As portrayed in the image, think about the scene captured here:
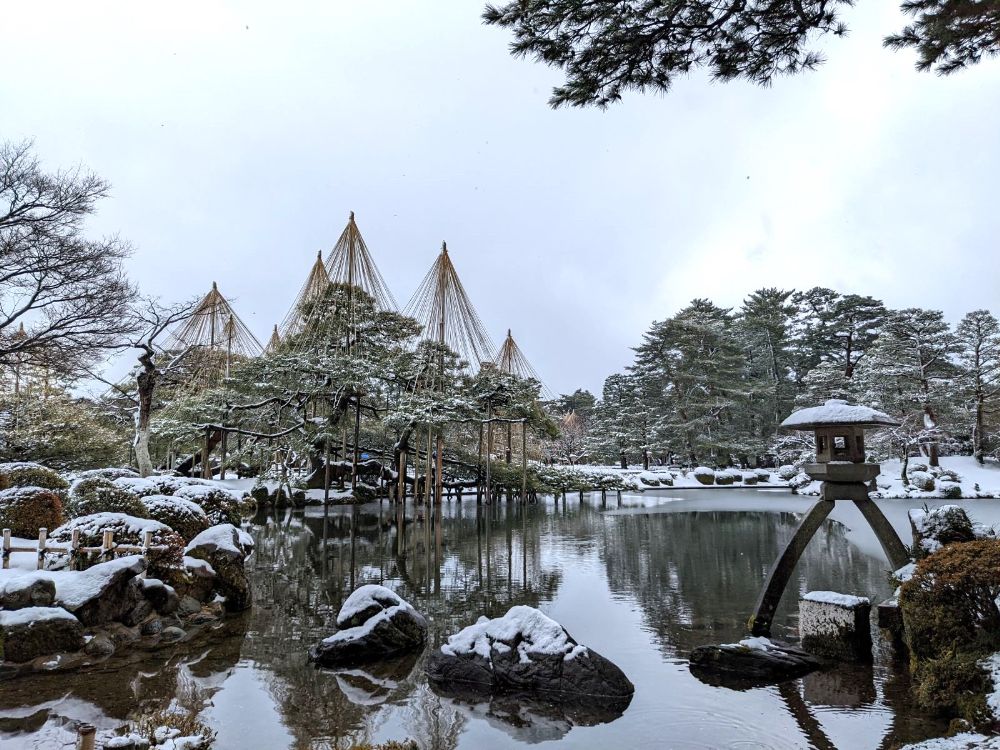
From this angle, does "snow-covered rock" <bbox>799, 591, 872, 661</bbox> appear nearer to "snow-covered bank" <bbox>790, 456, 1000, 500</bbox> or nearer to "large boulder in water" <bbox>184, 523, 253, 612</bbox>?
"large boulder in water" <bbox>184, 523, 253, 612</bbox>

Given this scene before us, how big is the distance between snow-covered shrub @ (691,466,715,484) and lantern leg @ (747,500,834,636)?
26271mm

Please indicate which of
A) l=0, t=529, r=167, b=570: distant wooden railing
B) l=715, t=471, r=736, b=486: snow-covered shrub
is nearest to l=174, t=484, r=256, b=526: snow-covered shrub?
l=0, t=529, r=167, b=570: distant wooden railing

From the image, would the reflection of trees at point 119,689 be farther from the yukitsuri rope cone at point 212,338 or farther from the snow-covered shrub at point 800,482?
the snow-covered shrub at point 800,482

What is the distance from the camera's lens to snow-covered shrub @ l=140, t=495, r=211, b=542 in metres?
8.72

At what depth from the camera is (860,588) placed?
334 inches

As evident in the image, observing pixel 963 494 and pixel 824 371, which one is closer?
pixel 963 494

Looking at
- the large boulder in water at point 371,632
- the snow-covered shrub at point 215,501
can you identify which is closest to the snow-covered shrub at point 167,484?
the snow-covered shrub at point 215,501

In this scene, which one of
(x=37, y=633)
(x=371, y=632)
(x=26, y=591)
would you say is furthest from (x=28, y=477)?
(x=371, y=632)

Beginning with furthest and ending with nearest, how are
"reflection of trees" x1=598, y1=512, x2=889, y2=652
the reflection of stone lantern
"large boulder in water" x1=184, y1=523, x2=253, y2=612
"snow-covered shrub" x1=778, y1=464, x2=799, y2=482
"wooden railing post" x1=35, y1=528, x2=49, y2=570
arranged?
"snow-covered shrub" x1=778, y1=464, x2=799, y2=482 → "large boulder in water" x1=184, y1=523, x2=253, y2=612 → "reflection of trees" x1=598, y1=512, x2=889, y2=652 → "wooden railing post" x1=35, y1=528, x2=49, y2=570 → the reflection of stone lantern

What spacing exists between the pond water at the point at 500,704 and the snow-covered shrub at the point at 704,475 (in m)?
17.5

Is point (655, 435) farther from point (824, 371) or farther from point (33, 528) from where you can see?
point (33, 528)

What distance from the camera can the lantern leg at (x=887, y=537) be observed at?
19.2ft

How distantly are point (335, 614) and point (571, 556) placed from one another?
5.62 meters

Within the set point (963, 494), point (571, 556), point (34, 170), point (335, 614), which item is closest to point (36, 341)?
point (34, 170)
